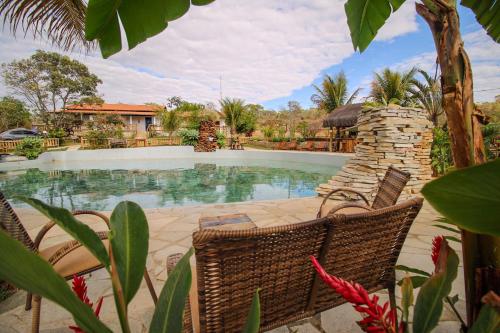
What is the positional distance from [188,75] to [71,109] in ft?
48.5

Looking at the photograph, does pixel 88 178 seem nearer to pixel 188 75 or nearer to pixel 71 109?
pixel 71 109

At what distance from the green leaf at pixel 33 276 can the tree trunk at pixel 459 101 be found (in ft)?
2.50

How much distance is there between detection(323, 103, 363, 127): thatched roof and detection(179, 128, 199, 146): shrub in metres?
9.36

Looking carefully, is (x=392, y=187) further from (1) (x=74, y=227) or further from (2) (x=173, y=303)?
(1) (x=74, y=227)

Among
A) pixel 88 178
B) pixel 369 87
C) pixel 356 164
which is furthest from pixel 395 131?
pixel 369 87

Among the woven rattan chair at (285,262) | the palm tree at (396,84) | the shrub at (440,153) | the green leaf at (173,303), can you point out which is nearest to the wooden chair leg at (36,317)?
the woven rattan chair at (285,262)

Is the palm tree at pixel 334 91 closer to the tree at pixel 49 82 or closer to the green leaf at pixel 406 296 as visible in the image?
the tree at pixel 49 82

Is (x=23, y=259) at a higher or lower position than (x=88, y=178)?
higher

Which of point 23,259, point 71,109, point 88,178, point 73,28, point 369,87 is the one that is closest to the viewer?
point 23,259

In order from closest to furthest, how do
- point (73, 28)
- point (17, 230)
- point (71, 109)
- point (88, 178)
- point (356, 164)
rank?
point (17, 230) < point (73, 28) < point (356, 164) < point (88, 178) < point (71, 109)

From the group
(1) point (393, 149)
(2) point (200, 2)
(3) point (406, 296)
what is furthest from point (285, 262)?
(1) point (393, 149)

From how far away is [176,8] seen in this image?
1.02m

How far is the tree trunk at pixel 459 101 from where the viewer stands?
0.60 metres

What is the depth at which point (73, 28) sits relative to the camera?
3.97 metres
